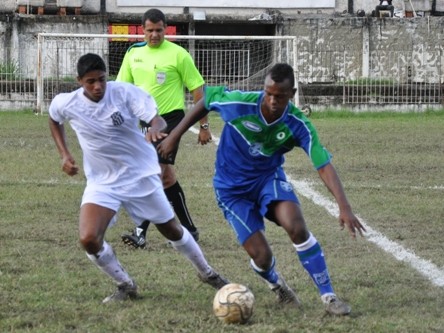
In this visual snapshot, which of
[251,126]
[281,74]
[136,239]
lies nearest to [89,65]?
[251,126]

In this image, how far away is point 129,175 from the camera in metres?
7.34

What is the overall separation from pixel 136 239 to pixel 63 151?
6.77ft

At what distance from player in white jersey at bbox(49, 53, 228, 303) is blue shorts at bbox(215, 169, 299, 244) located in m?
0.46

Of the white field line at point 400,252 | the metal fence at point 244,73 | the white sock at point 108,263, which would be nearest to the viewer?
the white sock at point 108,263

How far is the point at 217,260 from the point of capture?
8.73 metres

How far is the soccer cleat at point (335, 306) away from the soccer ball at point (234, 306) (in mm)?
480

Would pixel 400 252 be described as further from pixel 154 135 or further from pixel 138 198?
pixel 154 135

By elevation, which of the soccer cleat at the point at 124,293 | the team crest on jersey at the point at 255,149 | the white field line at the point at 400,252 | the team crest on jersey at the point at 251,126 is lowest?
the white field line at the point at 400,252

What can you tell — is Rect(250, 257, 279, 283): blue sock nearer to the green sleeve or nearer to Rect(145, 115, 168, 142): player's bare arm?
Rect(145, 115, 168, 142): player's bare arm

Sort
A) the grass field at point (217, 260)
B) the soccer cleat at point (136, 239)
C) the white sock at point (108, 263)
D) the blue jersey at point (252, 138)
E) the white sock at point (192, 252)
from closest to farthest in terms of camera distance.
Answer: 1. the grass field at point (217, 260)
2. the blue jersey at point (252, 138)
3. the white sock at point (108, 263)
4. the white sock at point (192, 252)
5. the soccer cleat at point (136, 239)

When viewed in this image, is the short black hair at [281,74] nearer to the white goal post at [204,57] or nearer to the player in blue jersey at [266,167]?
the player in blue jersey at [266,167]

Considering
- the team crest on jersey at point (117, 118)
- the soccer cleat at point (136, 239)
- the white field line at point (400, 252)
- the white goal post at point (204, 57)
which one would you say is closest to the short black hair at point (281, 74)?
the team crest on jersey at point (117, 118)

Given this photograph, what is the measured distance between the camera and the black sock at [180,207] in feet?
32.1

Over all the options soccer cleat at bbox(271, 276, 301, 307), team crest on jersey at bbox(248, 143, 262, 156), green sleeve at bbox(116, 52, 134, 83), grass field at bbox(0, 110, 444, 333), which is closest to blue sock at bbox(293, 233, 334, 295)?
grass field at bbox(0, 110, 444, 333)
